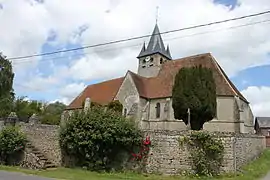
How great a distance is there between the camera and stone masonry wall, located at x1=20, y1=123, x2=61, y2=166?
64.6 ft

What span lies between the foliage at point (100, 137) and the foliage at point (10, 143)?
411cm

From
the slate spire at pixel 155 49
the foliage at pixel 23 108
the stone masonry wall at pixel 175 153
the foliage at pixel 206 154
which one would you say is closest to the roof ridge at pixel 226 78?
the slate spire at pixel 155 49

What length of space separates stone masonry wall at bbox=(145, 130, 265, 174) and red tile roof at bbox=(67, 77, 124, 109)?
2394 cm

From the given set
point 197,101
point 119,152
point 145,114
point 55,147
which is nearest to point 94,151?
point 119,152

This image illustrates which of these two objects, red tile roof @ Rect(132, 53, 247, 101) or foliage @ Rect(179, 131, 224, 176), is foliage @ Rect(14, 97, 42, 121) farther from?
foliage @ Rect(179, 131, 224, 176)

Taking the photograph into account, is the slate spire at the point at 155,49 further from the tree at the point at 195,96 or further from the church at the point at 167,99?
the tree at the point at 195,96

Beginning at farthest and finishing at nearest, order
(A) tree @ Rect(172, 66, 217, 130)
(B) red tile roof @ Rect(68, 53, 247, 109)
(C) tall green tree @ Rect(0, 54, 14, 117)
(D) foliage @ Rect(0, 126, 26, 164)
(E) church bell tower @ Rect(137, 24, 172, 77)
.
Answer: (E) church bell tower @ Rect(137, 24, 172, 77) < (C) tall green tree @ Rect(0, 54, 14, 117) < (B) red tile roof @ Rect(68, 53, 247, 109) < (A) tree @ Rect(172, 66, 217, 130) < (D) foliage @ Rect(0, 126, 26, 164)

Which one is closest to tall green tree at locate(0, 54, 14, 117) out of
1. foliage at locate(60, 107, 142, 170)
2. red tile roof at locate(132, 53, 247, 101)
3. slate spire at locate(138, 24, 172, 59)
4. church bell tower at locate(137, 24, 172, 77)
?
red tile roof at locate(132, 53, 247, 101)

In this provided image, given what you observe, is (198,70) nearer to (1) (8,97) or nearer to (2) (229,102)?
(2) (229,102)

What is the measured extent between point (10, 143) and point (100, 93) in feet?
80.3

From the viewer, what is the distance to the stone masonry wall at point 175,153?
1530cm

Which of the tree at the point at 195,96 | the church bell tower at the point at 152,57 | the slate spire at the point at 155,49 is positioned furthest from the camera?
the slate spire at the point at 155,49

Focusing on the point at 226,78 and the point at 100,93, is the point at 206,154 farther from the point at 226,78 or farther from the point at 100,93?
the point at 100,93

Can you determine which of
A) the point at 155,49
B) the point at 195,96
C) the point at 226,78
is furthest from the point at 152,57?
the point at 195,96
